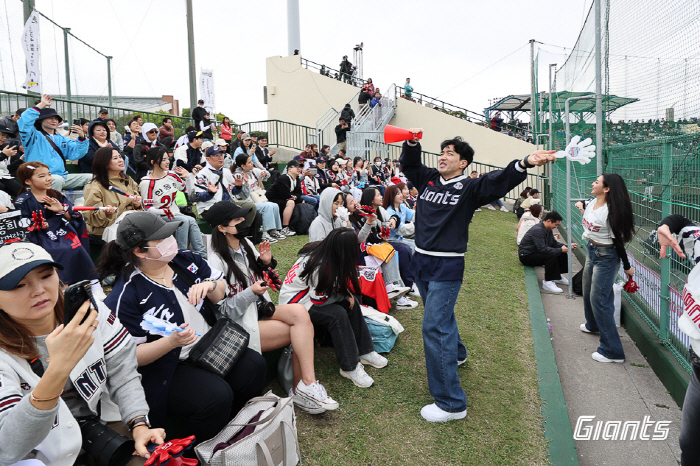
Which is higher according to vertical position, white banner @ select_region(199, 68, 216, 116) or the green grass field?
white banner @ select_region(199, 68, 216, 116)

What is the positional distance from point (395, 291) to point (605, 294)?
2.16 m

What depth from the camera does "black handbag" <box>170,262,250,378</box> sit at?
2752 millimetres

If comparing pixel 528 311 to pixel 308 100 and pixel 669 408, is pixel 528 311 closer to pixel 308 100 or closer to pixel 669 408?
pixel 669 408

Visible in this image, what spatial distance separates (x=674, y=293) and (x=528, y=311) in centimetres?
181

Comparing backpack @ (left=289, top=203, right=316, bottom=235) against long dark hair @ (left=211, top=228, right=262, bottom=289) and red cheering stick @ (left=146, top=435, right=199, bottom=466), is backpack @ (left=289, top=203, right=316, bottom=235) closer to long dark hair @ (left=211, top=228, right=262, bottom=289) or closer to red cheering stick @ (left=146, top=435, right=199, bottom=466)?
long dark hair @ (left=211, top=228, right=262, bottom=289)

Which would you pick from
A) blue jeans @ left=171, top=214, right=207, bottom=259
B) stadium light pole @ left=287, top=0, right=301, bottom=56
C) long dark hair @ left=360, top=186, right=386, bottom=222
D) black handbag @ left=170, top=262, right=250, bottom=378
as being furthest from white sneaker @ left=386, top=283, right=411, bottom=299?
stadium light pole @ left=287, top=0, right=301, bottom=56

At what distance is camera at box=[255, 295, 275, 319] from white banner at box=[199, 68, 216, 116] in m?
12.2

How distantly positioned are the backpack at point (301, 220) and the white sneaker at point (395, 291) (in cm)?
367

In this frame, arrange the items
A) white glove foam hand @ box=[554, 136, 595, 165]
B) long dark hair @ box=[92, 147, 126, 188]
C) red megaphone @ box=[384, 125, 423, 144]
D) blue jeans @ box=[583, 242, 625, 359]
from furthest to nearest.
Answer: long dark hair @ box=[92, 147, 126, 188] < blue jeans @ box=[583, 242, 625, 359] < red megaphone @ box=[384, 125, 423, 144] < white glove foam hand @ box=[554, 136, 595, 165]

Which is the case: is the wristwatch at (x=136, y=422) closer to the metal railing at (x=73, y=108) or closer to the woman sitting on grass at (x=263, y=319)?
the woman sitting on grass at (x=263, y=319)

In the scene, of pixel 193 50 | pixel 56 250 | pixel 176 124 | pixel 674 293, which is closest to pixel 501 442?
pixel 674 293

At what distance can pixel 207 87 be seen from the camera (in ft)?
47.8

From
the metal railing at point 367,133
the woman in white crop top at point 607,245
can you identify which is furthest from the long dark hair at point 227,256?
the metal railing at point 367,133

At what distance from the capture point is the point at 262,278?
3.75 meters
